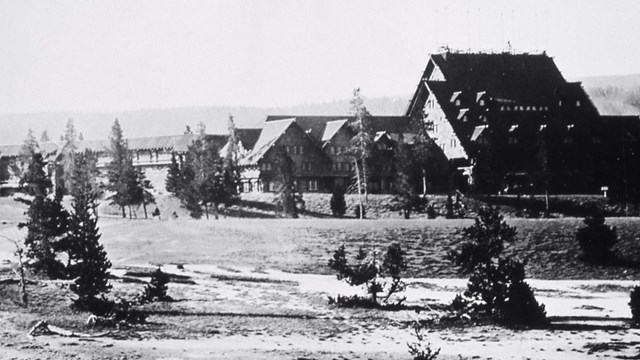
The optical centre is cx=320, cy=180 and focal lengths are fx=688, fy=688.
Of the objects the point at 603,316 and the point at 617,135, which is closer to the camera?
the point at 603,316

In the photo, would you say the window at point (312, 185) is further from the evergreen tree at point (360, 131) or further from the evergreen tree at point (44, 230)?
the evergreen tree at point (44, 230)

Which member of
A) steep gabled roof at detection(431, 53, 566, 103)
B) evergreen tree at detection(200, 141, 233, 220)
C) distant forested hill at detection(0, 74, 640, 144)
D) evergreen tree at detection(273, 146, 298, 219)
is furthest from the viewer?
steep gabled roof at detection(431, 53, 566, 103)

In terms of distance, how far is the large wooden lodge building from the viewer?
42156mm

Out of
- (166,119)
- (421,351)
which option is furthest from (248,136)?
(421,351)

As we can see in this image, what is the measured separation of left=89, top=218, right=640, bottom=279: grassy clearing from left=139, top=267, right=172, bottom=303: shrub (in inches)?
220

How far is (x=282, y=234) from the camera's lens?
3316 centimetres

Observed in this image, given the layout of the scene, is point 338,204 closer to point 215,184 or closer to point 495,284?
point 215,184

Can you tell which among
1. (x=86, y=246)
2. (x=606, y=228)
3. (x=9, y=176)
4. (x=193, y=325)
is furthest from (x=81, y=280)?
(x=9, y=176)

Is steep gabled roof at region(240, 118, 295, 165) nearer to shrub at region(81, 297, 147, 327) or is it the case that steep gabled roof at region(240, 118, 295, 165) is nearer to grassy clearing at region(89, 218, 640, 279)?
grassy clearing at region(89, 218, 640, 279)

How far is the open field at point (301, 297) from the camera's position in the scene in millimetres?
19750

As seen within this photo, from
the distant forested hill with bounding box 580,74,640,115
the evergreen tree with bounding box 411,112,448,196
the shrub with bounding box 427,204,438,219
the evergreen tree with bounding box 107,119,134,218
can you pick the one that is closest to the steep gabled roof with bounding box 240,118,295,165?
the evergreen tree with bounding box 107,119,134,218

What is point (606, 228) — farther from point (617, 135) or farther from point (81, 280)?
→ point (81, 280)

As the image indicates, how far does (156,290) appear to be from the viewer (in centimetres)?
2667

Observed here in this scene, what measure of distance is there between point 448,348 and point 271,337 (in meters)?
5.47
